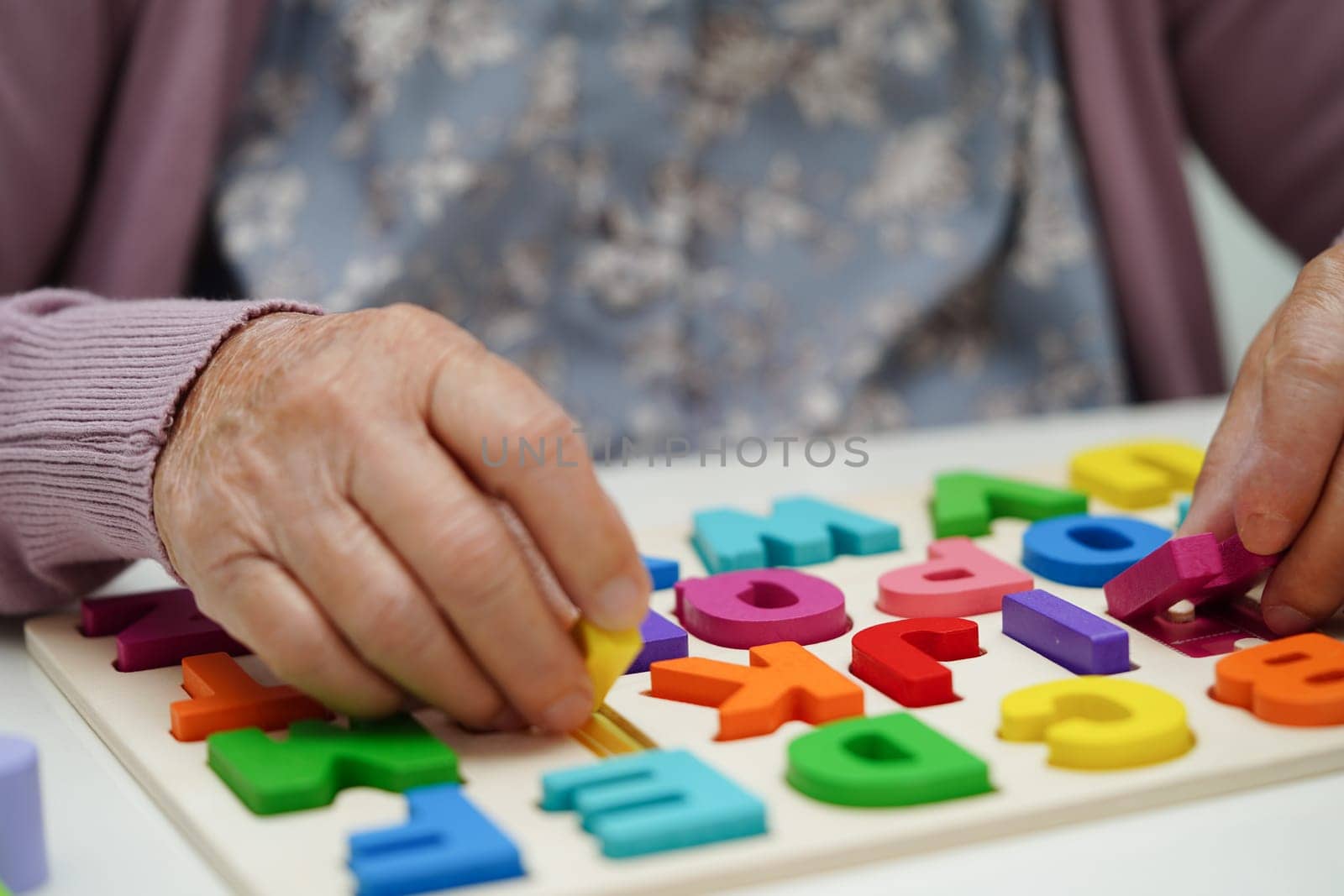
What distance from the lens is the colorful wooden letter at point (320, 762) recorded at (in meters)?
0.50

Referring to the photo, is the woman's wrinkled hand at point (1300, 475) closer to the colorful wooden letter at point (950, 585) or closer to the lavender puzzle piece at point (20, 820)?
the colorful wooden letter at point (950, 585)

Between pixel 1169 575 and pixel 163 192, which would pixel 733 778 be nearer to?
pixel 1169 575

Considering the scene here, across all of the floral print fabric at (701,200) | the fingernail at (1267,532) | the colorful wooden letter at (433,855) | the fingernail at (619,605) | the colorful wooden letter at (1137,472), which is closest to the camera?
the colorful wooden letter at (433,855)

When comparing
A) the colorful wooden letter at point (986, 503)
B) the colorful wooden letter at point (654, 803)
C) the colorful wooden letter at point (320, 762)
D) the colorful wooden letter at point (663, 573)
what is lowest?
the colorful wooden letter at point (320, 762)

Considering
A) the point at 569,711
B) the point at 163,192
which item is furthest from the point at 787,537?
the point at 163,192

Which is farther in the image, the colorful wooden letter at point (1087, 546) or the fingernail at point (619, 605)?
the colorful wooden letter at point (1087, 546)

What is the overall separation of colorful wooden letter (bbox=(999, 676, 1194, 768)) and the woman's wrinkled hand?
0.14 metres

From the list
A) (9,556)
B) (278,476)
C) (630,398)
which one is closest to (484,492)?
(278,476)

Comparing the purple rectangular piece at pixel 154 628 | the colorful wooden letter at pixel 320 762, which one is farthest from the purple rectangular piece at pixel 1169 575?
the purple rectangular piece at pixel 154 628

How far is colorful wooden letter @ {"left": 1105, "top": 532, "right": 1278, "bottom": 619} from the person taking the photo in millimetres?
649

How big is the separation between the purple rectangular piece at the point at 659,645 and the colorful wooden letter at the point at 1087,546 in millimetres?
238

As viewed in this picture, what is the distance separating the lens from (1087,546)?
827 millimetres

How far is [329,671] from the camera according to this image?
547 millimetres

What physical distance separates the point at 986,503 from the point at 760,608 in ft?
0.75
